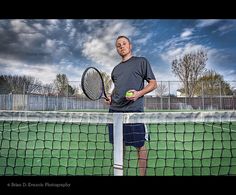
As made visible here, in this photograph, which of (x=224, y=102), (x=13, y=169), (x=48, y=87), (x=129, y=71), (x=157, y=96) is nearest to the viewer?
(x=129, y=71)

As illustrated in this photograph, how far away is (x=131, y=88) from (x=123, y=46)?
0.33 m

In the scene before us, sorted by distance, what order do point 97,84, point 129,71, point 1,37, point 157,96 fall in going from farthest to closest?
point 157,96 < point 1,37 < point 97,84 < point 129,71

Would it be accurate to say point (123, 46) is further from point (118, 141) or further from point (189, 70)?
point (189, 70)

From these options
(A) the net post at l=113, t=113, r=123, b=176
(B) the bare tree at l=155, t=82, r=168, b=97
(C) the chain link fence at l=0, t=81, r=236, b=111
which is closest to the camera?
(A) the net post at l=113, t=113, r=123, b=176

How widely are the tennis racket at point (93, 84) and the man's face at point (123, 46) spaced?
355 millimetres

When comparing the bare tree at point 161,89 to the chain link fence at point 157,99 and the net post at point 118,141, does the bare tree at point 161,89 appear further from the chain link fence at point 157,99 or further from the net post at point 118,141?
the net post at point 118,141

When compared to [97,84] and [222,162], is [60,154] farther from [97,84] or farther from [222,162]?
[222,162]

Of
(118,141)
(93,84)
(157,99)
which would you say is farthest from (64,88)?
(118,141)

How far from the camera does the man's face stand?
222 centimetres

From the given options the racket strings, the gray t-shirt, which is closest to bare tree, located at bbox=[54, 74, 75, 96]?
the racket strings

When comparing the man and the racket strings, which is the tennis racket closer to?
the racket strings

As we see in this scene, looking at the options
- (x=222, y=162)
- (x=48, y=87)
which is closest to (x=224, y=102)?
(x=48, y=87)
